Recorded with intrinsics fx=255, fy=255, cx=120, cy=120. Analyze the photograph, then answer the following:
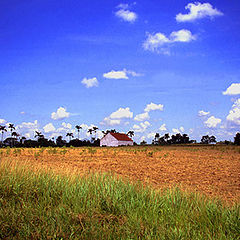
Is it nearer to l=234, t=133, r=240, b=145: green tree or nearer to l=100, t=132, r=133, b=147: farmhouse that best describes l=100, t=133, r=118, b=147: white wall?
l=100, t=132, r=133, b=147: farmhouse

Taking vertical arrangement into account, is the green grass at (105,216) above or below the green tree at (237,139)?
below

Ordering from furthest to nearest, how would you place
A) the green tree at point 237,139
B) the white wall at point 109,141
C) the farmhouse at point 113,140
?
the farmhouse at point 113,140 → the white wall at point 109,141 → the green tree at point 237,139

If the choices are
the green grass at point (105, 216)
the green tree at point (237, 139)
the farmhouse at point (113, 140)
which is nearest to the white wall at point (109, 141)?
the farmhouse at point (113, 140)

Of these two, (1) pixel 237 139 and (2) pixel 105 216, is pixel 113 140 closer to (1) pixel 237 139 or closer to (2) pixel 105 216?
(1) pixel 237 139

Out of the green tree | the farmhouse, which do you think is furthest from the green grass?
the farmhouse

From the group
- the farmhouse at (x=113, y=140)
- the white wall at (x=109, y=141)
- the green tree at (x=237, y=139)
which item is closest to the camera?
the green tree at (x=237, y=139)

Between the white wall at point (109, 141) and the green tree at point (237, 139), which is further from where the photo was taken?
the white wall at point (109, 141)

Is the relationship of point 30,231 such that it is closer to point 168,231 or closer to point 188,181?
point 168,231

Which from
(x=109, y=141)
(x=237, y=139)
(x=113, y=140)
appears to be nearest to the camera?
(x=237, y=139)

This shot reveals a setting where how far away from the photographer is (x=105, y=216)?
15.8 ft

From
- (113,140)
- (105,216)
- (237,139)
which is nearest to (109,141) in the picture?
(113,140)

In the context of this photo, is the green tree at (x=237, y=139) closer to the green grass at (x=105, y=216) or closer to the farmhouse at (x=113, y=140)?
the farmhouse at (x=113, y=140)

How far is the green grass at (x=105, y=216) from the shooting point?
4.16 metres

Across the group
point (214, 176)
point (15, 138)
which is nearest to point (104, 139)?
point (15, 138)
